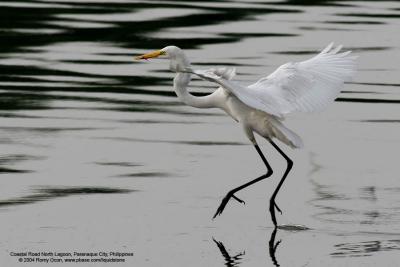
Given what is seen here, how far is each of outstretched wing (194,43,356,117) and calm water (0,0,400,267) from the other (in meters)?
0.78

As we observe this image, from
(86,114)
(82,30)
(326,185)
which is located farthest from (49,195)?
(82,30)

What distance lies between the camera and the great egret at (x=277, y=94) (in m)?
10.9

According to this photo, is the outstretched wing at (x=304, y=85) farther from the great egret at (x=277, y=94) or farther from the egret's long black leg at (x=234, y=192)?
the egret's long black leg at (x=234, y=192)

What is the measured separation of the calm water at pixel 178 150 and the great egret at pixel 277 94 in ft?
1.68

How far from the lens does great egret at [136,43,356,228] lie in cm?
1091

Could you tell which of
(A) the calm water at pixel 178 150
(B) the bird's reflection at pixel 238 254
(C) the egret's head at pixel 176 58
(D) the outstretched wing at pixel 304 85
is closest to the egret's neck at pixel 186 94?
(C) the egret's head at pixel 176 58

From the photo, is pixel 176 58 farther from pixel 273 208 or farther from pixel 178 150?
pixel 178 150

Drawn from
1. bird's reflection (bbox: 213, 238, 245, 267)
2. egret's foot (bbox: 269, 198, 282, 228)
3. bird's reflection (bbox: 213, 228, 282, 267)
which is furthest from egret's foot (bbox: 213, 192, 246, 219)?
bird's reflection (bbox: 213, 238, 245, 267)

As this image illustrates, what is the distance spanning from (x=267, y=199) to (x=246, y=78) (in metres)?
5.44

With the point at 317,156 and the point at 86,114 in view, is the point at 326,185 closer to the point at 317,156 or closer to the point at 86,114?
the point at 317,156

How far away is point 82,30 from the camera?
20875 millimetres

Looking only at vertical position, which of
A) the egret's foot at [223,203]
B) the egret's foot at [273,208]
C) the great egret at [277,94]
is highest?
the great egret at [277,94]

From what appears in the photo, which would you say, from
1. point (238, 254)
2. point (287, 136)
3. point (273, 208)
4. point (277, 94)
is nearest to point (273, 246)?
point (238, 254)

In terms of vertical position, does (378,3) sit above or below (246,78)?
above
